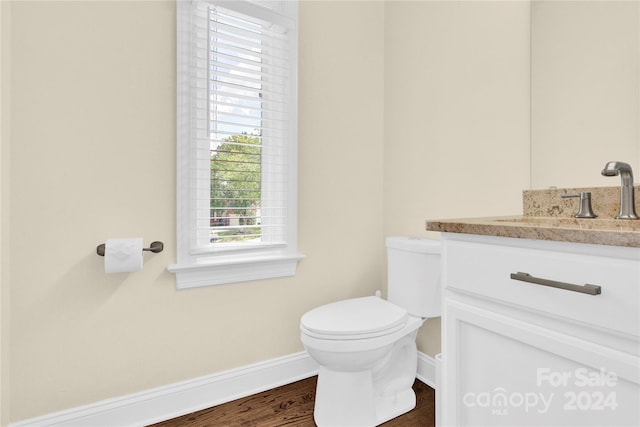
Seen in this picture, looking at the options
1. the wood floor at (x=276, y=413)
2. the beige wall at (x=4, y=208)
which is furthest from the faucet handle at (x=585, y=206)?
the beige wall at (x=4, y=208)

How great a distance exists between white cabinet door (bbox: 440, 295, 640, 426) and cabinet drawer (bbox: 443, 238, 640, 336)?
0.06 metres

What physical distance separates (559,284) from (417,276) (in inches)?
37.8

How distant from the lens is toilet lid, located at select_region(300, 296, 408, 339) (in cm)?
138

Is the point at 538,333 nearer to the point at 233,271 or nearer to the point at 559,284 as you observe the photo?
the point at 559,284

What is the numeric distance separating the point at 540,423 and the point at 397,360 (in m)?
0.98

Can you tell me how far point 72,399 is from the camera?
4.65 feet

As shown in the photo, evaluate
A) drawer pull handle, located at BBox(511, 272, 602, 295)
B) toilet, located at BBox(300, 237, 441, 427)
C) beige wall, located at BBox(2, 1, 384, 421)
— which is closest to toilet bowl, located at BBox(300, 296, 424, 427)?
toilet, located at BBox(300, 237, 441, 427)

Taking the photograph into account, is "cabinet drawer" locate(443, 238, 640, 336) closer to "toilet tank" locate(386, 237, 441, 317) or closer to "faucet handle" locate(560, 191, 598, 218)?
"faucet handle" locate(560, 191, 598, 218)

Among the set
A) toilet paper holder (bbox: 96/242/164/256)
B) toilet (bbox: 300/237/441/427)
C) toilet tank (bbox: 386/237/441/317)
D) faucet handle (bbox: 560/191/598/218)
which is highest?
faucet handle (bbox: 560/191/598/218)

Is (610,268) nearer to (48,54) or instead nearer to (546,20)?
(546,20)

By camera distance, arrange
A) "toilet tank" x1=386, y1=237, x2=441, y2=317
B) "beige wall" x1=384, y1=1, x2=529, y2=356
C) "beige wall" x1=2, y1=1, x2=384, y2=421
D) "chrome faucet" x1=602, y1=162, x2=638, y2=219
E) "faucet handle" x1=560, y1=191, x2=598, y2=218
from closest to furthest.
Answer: "chrome faucet" x1=602, y1=162, x2=638, y2=219
"faucet handle" x1=560, y1=191, x2=598, y2=218
"beige wall" x1=2, y1=1, x2=384, y2=421
"beige wall" x1=384, y1=1, x2=529, y2=356
"toilet tank" x1=386, y1=237, x2=441, y2=317

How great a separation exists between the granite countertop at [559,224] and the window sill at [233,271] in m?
0.99

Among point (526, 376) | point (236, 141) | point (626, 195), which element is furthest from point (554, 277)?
point (236, 141)

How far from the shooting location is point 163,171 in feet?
5.16
